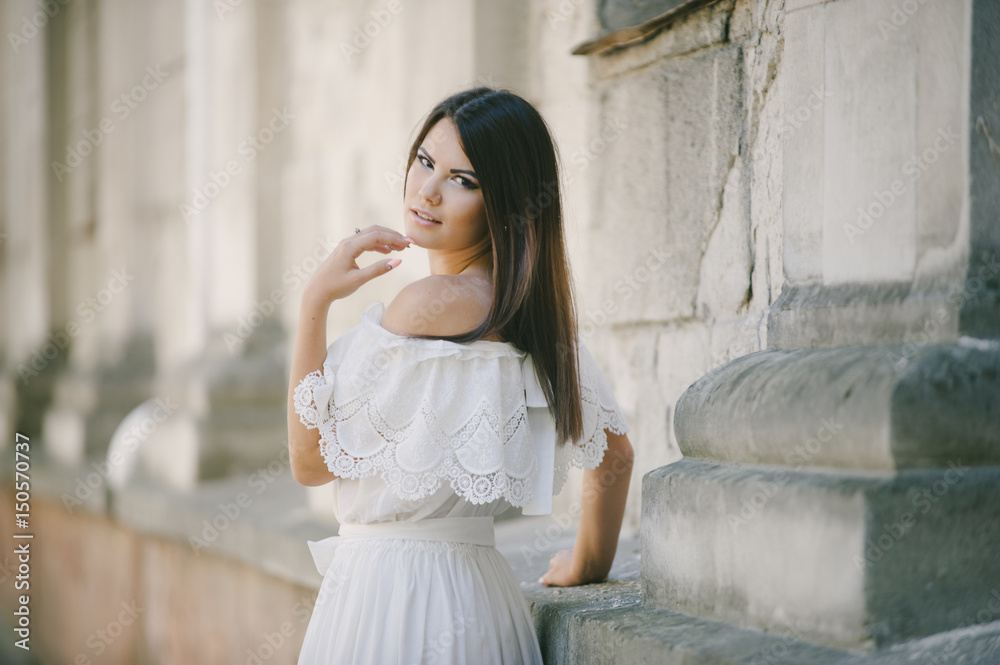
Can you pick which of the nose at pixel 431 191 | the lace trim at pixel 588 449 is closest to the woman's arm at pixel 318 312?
the nose at pixel 431 191

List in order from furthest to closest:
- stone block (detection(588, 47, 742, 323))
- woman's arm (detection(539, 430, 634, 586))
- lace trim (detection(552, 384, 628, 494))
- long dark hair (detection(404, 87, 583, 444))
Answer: stone block (detection(588, 47, 742, 323)) → woman's arm (detection(539, 430, 634, 586)) → lace trim (detection(552, 384, 628, 494)) → long dark hair (detection(404, 87, 583, 444))

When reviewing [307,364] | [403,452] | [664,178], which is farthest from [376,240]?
[664,178]

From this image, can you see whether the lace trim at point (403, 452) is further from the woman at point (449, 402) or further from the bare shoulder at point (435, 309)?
the bare shoulder at point (435, 309)

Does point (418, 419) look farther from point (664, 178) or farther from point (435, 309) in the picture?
point (664, 178)

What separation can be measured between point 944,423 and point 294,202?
3.95 m

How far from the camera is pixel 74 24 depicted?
7.97 metres

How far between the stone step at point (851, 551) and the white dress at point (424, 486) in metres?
0.38

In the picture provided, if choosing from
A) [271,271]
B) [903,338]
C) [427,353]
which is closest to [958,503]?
[903,338]

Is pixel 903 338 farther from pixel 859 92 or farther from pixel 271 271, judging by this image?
pixel 271 271

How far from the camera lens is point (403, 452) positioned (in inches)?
67.4

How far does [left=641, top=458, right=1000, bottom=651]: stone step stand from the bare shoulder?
0.53 metres

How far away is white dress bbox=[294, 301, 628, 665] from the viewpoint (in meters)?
1.73

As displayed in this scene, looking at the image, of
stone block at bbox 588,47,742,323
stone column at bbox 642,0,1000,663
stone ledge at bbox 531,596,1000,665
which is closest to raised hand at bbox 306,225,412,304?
stone column at bbox 642,0,1000,663

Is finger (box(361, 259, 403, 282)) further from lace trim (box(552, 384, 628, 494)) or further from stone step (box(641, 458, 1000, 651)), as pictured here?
stone step (box(641, 458, 1000, 651))
